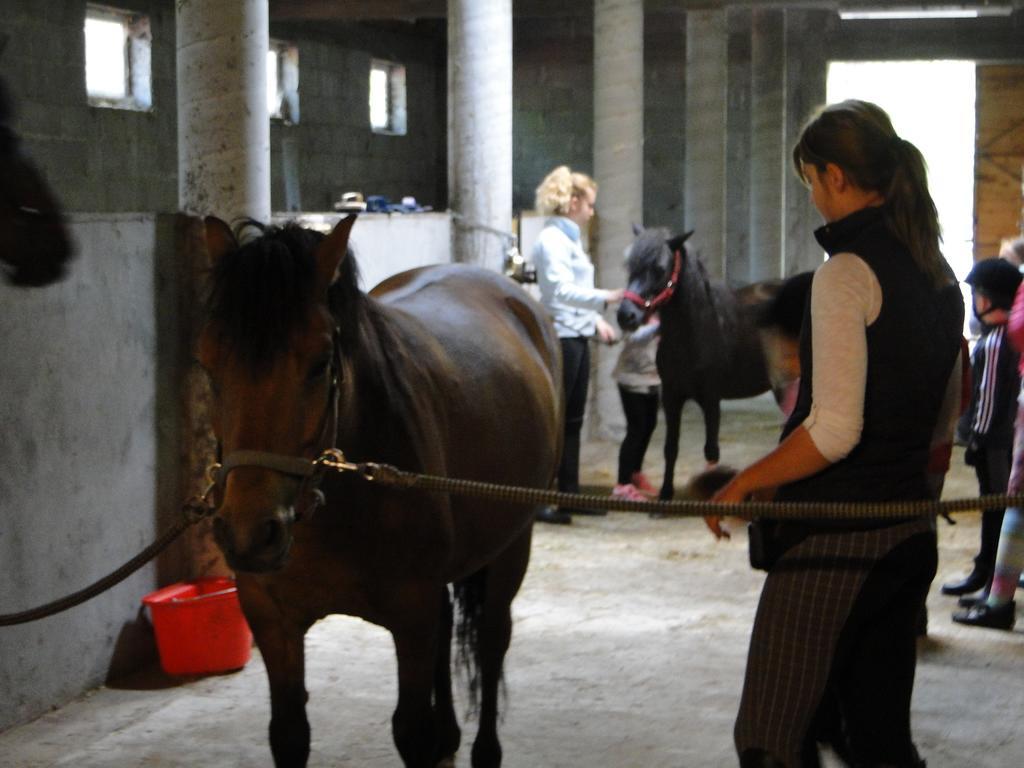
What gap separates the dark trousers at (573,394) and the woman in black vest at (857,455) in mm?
5100

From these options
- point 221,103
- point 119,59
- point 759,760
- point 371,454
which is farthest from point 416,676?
point 119,59

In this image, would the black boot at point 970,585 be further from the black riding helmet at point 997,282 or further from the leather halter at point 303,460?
the leather halter at point 303,460

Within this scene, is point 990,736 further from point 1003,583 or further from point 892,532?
A: point 892,532

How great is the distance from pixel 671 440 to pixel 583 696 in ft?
11.8

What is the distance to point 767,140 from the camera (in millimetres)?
15852

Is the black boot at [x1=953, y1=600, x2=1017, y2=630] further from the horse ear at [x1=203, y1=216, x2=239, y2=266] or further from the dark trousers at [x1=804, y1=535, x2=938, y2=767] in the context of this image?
the horse ear at [x1=203, y1=216, x2=239, y2=266]

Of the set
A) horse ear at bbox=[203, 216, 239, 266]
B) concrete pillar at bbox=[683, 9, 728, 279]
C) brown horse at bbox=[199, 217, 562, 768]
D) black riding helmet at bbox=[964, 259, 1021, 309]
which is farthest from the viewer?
concrete pillar at bbox=[683, 9, 728, 279]

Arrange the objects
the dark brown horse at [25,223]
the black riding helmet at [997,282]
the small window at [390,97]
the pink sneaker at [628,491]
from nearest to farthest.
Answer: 1. the dark brown horse at [25,223]
2. the black riding helmet at [997,282]
3. the pink sneaker at [628,491]
4. the small window at [390,97]

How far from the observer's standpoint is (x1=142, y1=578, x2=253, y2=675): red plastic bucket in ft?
15.3

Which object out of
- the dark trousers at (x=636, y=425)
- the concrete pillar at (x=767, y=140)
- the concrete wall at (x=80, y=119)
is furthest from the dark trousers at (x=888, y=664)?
the concrete pillar at (x=767, y=140)

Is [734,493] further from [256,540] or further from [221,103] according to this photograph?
[221,103]

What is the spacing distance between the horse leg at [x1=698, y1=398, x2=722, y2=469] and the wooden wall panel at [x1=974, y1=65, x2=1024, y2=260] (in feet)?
46.8

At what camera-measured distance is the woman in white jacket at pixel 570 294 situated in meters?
7.64

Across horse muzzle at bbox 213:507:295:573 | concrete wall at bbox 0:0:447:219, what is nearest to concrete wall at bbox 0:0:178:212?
concrete wall at bbox 0:0:447:219
